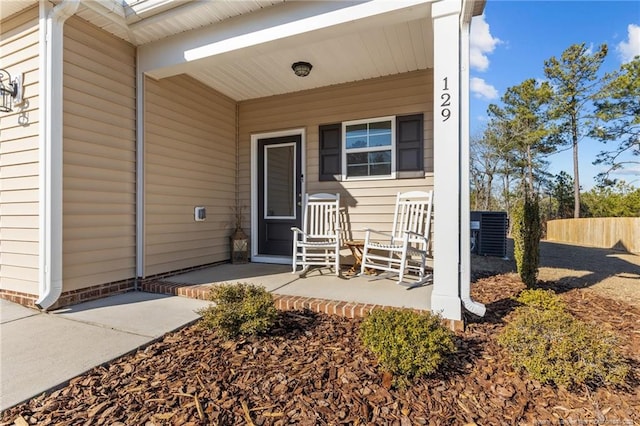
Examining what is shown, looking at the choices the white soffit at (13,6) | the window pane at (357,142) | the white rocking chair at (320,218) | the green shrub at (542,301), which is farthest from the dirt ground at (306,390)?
the white soffit at (13,6)

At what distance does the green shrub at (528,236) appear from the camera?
3.25 m

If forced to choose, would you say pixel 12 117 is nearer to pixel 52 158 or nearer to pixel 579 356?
pixel 52 158

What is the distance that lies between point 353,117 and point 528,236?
2.50 metres

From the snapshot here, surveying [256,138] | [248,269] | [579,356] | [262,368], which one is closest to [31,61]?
[256,138]

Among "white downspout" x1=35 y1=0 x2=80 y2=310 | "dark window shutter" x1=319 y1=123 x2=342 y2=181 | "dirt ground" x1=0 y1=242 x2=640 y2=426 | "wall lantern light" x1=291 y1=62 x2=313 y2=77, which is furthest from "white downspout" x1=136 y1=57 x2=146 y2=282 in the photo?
"dark window shutter" x1=319 y1=123 x2=342 y2=181

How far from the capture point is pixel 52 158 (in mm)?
2703

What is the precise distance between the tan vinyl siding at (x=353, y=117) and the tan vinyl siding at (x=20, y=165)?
2.57 metres

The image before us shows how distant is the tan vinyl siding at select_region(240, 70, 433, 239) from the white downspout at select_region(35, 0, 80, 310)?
2.52 m

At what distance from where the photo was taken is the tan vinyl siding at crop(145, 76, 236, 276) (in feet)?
12.0

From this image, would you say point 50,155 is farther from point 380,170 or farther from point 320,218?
point 380,170

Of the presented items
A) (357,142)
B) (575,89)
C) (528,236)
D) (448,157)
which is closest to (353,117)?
(357,142)

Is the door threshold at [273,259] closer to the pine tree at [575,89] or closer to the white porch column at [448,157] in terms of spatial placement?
the white porch column at [448,157]

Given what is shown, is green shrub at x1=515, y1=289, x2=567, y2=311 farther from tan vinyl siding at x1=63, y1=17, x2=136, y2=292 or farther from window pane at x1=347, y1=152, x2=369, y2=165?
tan vinyl siding at x1=63, y1=17, x2=136, y2=292

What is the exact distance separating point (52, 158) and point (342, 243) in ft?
10.4
